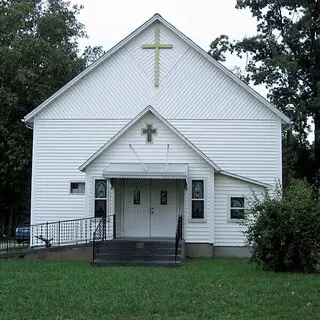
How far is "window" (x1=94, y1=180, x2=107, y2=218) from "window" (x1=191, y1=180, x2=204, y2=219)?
3177mm

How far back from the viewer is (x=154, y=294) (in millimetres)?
10906

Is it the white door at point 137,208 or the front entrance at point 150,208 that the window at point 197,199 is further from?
the white door at point 137,208

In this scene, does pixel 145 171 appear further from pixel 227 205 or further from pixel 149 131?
pixel 227 205

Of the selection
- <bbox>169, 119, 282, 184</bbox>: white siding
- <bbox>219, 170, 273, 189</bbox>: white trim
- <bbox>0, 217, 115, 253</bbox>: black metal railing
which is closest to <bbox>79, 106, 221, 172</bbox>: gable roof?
<bbox>219, 170, 273, 189</bbox>: white trim

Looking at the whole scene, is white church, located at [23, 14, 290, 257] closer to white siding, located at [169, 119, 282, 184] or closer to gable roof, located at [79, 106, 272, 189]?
white siding, located at [169, 119, 282, 184]

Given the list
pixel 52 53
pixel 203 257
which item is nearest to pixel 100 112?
pixel 203 257

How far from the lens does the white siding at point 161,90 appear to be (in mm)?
22531

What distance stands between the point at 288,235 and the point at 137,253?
500cm

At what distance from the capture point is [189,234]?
2033 cm

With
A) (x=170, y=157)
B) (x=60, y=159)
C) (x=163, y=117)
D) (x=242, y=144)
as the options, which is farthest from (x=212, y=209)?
(x=60, y=159)

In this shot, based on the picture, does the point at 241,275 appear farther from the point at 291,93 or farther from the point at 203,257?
the point at 291,93

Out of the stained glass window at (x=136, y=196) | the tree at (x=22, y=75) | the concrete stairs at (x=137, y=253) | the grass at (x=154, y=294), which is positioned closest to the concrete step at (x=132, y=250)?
the concrete stairs at (x=137, y=253)

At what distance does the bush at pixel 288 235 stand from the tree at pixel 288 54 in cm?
1718

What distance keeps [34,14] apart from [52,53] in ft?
15.3
